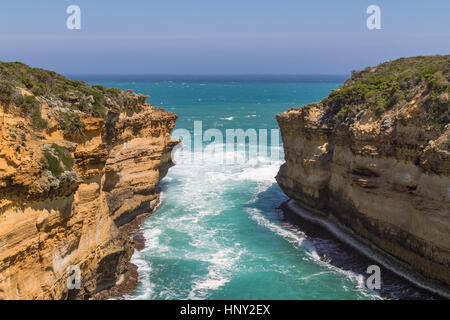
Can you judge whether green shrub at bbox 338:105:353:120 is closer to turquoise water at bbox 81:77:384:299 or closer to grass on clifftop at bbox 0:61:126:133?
turquoise water at bbox 81:77:384:299

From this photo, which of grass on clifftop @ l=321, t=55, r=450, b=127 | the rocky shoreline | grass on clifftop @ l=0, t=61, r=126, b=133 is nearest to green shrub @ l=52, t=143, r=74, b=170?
grass on clifftop @ l=0, t=61, r=126, b=133

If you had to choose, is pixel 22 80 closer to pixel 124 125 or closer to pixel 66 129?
pixel 66 129

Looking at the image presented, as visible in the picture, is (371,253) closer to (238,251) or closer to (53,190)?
(238,251)

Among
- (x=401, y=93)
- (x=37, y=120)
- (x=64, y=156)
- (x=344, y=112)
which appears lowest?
(x=64, y=156)

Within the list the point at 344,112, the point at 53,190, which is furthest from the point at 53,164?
the point at 344,112

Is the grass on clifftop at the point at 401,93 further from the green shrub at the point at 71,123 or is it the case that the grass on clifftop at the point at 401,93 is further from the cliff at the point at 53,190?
the green shrub at the point at 71,123
